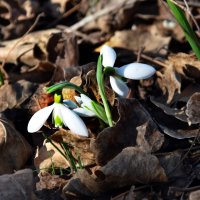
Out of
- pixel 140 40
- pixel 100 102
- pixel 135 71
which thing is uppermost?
pixel 135 71

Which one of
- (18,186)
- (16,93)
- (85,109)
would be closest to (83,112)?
(85,109)

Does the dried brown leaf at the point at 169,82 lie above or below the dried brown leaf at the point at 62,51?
below

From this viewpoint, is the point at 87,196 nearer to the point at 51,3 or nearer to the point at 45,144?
the point at 45,144

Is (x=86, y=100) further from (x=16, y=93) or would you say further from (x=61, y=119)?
(x=16, y=93)

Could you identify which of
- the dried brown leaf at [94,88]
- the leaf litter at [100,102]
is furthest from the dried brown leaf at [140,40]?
the dried brown leaf at [94,88]

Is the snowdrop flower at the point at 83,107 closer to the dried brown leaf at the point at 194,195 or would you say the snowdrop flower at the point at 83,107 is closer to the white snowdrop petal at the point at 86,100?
the white snowdrop petal at the point at 86,100

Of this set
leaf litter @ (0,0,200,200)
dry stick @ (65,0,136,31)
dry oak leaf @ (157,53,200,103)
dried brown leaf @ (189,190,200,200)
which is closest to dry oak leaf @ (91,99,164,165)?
leaf litter @ (0,0,200,200)

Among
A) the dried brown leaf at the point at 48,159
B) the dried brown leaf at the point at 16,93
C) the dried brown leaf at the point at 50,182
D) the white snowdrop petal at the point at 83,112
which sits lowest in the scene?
the dried brown leaf at the point at 48,159
